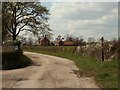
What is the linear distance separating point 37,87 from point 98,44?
53.9 feet

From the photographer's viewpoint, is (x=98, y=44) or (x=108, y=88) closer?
(x=108, y=88)

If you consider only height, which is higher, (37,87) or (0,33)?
(0,33)

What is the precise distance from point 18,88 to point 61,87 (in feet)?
6.76

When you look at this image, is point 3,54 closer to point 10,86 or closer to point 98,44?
point 98,44

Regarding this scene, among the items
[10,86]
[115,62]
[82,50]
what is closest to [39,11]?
[82,50]

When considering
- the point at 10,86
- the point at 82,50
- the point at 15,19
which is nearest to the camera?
the point at 10,86

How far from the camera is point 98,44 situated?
30.5 meters

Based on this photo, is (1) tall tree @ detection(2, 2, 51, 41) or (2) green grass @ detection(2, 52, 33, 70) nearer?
(2) green grass @ detection(2, 52, 33, 70)

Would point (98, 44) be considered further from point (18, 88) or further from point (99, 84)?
point (18, 88)

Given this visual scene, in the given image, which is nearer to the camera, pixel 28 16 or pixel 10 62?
pixel 10 62

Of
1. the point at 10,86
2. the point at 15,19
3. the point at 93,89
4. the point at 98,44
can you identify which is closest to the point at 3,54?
the point at 98,44

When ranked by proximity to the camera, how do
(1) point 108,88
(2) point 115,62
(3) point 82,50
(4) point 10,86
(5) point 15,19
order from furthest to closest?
(5) point 15,19 < (3) point 82,50 < (2) point 115,62 < (4) point 10,86 < (1) point 108,88

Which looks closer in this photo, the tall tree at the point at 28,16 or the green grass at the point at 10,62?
the green grass at the point at 10,62

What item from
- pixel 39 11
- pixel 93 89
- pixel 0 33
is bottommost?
pixel 93 89
